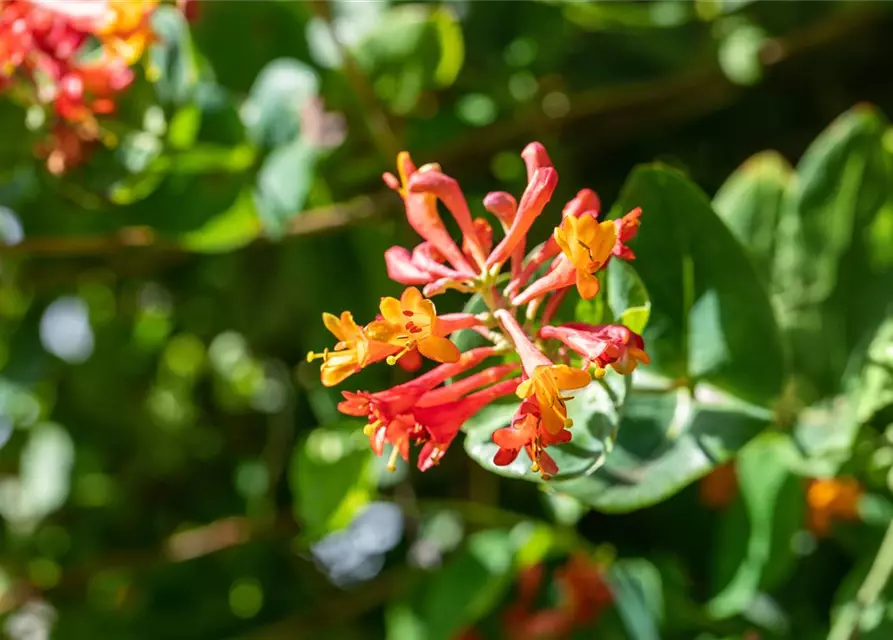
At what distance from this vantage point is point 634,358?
72 centimetres

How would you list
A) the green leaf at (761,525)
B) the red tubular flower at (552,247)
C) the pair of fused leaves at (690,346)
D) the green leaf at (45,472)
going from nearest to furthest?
1. the red tubular flower at (552,247)
2. the pair of fused leaves at (690,346)
3. the green leaf at (761,525)
4. the green leaf at (45,472)

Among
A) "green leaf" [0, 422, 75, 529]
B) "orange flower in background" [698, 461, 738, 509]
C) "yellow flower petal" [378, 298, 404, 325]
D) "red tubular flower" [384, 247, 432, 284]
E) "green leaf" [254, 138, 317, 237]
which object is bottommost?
"green leaf" [0, 422, 75, 529]

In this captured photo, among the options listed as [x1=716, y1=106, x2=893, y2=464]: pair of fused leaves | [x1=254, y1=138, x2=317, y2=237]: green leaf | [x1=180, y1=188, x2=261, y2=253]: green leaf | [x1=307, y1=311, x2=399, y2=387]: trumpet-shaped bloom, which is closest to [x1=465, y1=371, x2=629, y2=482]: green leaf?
[x1=307, y1=311, x2=399, y2=387]: trumpet-shaped bloom

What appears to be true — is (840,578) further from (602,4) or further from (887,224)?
(602,4)

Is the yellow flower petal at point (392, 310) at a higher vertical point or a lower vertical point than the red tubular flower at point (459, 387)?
higher

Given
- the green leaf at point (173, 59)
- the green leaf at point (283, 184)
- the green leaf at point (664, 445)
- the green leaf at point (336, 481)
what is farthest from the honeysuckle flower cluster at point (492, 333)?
the green leaf at point (173, 59)

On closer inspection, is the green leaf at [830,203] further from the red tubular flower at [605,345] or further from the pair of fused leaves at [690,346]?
the red tubular flower at [605,345]

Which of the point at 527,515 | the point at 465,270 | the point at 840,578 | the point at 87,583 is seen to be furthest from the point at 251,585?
the point at 465,270

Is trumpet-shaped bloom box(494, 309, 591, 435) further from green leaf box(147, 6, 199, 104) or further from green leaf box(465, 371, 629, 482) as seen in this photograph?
green leaf box(147, 6, 199, 104)

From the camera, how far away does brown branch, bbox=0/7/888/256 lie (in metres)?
1.28

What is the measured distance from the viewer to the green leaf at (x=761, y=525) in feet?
3.36

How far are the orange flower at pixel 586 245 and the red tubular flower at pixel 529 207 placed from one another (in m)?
0.07

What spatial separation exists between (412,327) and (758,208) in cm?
58

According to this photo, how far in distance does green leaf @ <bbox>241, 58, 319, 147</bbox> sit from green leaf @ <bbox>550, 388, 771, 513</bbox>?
568 mm
